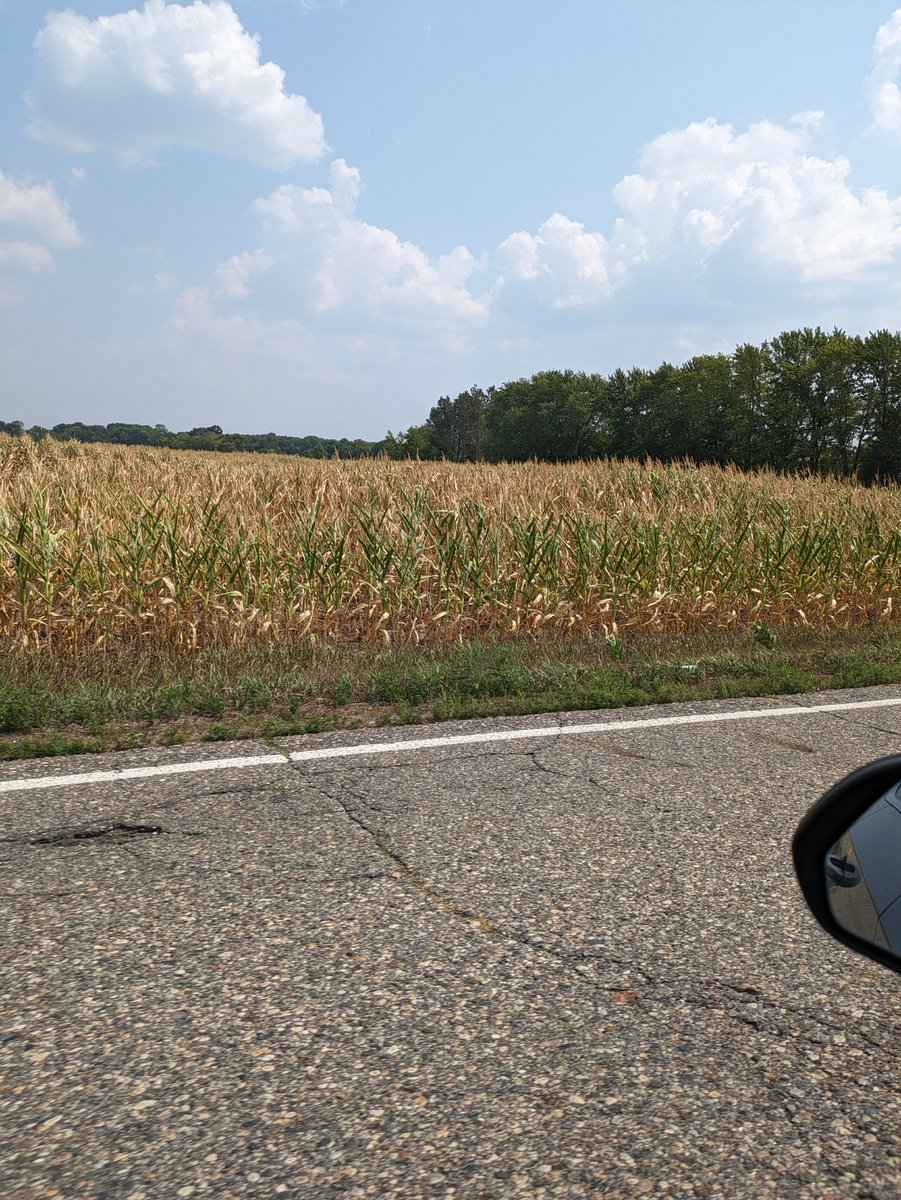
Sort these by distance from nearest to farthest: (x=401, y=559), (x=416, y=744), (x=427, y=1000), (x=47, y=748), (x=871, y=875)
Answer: (x=871, y=875)
(x=427, y=1000)
(x=47, y=748)
(x=416, y=744)
(x=401, y=559)

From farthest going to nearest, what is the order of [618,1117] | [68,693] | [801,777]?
[68,693]
[801,777]
[618,1117]

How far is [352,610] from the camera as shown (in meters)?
9.44

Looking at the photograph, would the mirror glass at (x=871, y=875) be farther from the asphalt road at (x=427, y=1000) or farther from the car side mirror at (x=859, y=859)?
the asphalt road at (x=427, y=1000)

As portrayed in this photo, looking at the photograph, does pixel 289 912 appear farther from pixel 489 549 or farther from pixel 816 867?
pixel 489 549

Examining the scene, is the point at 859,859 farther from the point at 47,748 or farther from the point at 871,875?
the point at 47,748

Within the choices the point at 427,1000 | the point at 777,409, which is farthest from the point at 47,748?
the point at 777,409

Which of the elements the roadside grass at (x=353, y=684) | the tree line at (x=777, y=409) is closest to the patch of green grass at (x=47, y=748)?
the roadside grass at (x=353, y=684)

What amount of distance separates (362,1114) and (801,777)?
3453mm

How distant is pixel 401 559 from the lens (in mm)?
9750

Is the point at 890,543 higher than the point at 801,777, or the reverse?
the point at 890,543

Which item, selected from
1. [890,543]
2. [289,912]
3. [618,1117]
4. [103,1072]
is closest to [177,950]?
[289,912]

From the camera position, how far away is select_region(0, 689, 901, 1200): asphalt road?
2176mm

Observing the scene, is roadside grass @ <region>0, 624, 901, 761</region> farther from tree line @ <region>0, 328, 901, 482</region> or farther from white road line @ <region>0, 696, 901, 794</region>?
tree line @ <region>0, 328, 901, 482</region>

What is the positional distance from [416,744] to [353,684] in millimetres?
1497
